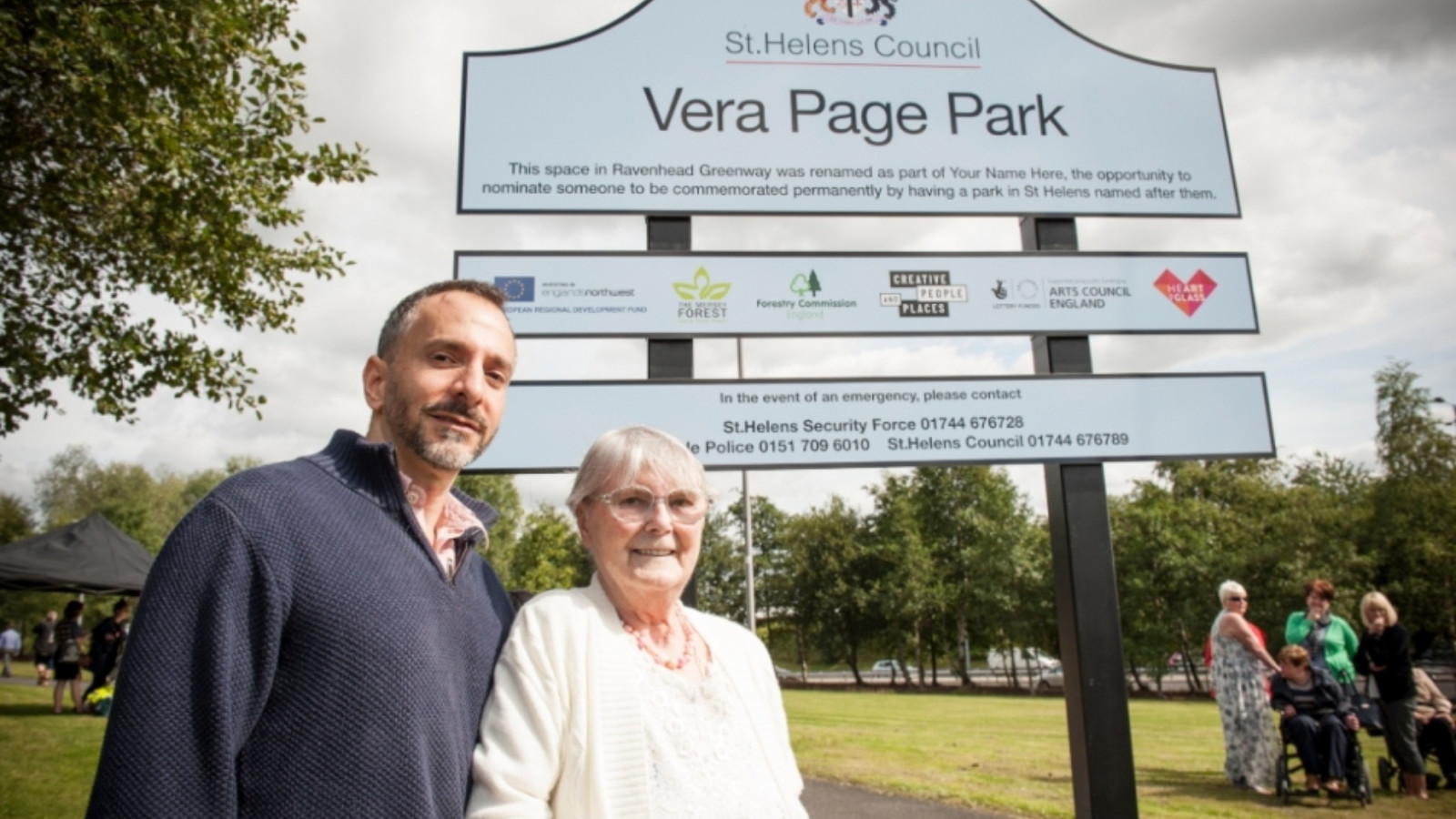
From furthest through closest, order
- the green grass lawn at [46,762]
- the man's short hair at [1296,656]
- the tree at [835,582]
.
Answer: the tree at [835,582]
the man's short hair at [1296,656]
the green grass lawn at [46,762]

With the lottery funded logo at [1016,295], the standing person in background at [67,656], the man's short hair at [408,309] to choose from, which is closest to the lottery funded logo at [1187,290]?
the lottery funded logo at [1016,295]

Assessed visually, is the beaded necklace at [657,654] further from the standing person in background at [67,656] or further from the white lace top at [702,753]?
the standing person in background at [67,656]

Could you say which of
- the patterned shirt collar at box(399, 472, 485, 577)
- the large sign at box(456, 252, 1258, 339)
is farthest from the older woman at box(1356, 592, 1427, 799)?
the patterned shirt collar at box(399, 472, 485, 577)

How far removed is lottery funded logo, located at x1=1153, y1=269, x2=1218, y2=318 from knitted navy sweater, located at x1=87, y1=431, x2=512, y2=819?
4.85 metres

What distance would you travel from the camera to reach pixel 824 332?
486 cm

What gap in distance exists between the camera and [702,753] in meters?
1.92

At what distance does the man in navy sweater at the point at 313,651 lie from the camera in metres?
1.38

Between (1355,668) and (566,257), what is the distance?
323 inches

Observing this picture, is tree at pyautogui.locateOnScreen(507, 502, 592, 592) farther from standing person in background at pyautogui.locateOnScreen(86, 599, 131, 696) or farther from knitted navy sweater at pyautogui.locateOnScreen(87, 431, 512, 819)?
knitted navy sweater at pyautogui.locateOnScreen(87, 431, 512, 819)

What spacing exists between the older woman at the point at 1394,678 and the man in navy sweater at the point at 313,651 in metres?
8.35

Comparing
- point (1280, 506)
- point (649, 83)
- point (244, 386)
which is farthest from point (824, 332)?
point (1280, 506)

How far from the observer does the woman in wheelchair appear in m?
7.13

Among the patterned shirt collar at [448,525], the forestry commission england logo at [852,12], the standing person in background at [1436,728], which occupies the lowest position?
the standing person in background at [1436,728]

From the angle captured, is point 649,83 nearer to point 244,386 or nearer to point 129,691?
point 129,691
